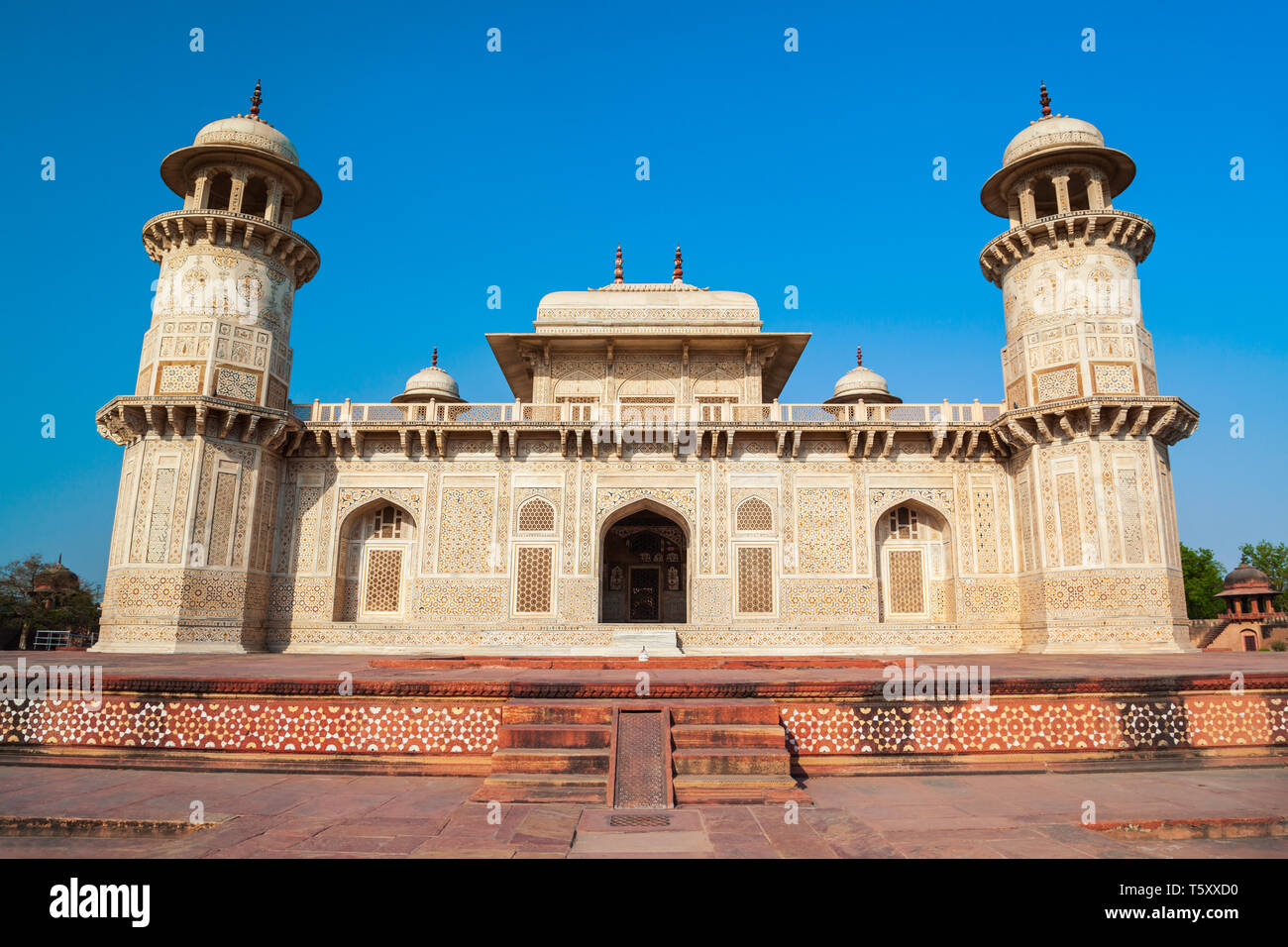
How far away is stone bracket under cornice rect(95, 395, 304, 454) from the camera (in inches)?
592

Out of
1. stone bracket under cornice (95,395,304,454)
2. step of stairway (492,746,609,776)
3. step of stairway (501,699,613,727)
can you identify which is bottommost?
step of stairway (492,746,609,776)

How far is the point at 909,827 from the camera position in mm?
3895

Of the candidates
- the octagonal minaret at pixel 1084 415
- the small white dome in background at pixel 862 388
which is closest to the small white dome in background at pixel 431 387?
the small white dome in background at pixel 862 388

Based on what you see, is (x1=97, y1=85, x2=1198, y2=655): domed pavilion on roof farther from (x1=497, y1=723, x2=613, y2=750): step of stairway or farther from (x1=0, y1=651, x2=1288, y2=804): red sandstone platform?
(x1=497, y1=723, x2=613, y2=750): step of stairway

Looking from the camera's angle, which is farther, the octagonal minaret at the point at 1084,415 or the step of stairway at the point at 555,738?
the octagonal minaret at the point at 1084,415

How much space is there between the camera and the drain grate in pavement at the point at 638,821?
3944 millimetres

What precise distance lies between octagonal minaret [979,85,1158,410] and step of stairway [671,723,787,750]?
1281 centimetres

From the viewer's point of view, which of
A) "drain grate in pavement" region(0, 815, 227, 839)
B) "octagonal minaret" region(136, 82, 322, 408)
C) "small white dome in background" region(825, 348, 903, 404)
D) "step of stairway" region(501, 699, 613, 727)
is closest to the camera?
"drain grate in pavement" region(0, 815, 227, 839)

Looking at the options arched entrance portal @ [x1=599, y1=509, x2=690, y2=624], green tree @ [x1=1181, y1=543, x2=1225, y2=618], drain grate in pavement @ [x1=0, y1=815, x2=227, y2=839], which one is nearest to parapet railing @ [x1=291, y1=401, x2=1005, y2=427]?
arched entrance portal @ [x1=599, y1=509, x2=690, y2=624]

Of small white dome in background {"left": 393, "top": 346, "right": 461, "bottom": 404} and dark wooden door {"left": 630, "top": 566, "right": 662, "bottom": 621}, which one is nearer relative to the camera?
dark wooden door {"left": 630, "top": 566, "right": 662, "bottom": 621}

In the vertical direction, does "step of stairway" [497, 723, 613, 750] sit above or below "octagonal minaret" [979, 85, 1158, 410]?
below

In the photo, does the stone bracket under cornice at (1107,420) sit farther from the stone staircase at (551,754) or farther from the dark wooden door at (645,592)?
the stone staircase at (551,754)

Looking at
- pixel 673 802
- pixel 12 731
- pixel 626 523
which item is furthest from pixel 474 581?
pixel 673 802
